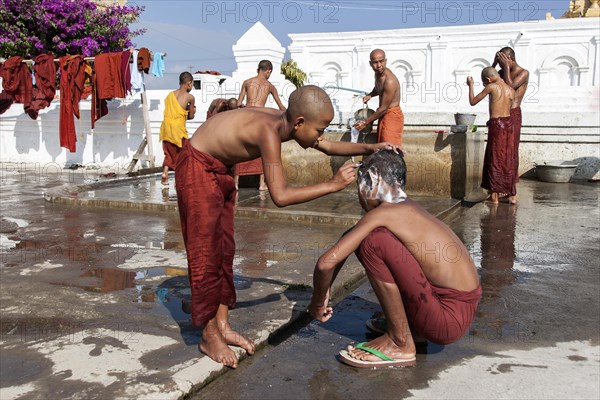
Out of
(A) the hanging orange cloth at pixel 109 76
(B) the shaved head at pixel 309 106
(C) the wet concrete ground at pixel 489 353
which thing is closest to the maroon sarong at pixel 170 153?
(A) the hanging orange cloth at pixel 109 76

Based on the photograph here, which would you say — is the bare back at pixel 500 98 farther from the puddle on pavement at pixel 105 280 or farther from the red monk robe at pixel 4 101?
the red monk robe at pixel 4 101

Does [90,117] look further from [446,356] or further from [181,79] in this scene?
[446,356]

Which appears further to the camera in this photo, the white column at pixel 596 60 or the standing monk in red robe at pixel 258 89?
the white column at pixel 596 60

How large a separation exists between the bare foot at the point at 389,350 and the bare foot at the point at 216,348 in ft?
1.87

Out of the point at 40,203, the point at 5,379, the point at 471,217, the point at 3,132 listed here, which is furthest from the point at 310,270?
the point at 3,132

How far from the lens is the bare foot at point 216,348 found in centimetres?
285

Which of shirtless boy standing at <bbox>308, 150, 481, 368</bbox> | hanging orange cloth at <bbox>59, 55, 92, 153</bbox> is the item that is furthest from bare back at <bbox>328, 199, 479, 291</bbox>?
hanging orange cloth at <bbox>59, 55, 92, 153</bbox>

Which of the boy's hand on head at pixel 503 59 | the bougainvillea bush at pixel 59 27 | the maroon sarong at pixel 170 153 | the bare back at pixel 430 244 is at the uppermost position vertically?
the bougainvillea bush at pixel 59 27

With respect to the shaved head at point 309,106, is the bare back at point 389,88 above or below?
above

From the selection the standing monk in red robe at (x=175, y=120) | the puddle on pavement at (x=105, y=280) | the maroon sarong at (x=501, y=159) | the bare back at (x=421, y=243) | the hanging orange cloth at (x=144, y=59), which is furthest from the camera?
the hanging orange cloth at (x=144, y=59)

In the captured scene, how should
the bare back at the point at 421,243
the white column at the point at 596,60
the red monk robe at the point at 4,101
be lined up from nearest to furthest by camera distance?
the bare back at the point at 421,243, the red monk robe at the point at 4,101, the white column at the point at 596,60

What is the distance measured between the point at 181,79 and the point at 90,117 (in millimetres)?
4715

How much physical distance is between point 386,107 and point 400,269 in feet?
15.3

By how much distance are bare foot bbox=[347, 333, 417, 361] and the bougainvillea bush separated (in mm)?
16631
